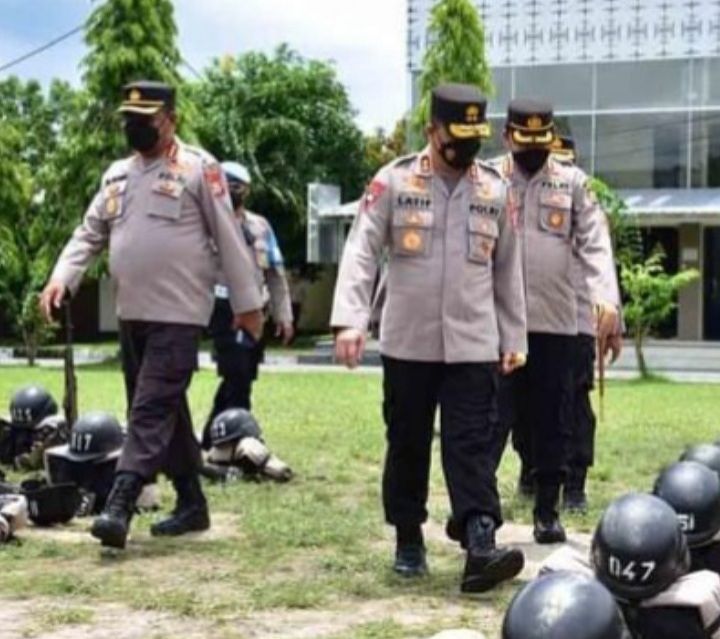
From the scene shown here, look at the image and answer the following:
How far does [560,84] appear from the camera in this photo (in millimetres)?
29266

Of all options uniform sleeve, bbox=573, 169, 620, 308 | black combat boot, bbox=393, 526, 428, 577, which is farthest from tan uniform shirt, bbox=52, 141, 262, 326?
uniform sleeve, bbox=573, 169, 620, 308

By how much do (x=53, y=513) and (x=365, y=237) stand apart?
2100 millimetres

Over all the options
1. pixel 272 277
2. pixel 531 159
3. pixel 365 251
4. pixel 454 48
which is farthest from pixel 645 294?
pixel 365 251

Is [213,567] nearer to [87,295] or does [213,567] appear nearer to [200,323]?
[200,323]

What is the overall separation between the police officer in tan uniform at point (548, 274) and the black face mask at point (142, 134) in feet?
5.05

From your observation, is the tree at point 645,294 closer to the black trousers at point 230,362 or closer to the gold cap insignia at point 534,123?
the black trousers at point 230,362

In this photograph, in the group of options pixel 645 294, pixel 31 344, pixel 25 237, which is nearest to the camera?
pixel 645 294

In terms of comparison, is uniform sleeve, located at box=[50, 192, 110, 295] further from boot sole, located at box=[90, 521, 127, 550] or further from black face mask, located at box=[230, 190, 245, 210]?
black face mask, located at box=[230, 190, 245, 210]

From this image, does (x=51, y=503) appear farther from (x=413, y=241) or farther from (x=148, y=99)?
(x=413, y=241)

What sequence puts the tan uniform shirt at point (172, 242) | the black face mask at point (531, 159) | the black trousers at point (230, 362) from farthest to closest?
the black trousers at point (230, 362) → the black face mask at point (531, 159) → the tan uniform shirt at point (172, 242)

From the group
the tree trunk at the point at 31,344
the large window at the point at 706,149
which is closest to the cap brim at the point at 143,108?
the tree trunk at the point at 31,344

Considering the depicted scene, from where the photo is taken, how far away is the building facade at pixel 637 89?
28.6 metres

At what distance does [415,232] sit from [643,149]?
24404 mm

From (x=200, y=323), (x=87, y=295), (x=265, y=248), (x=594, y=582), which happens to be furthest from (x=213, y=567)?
(x=87, y=295)
